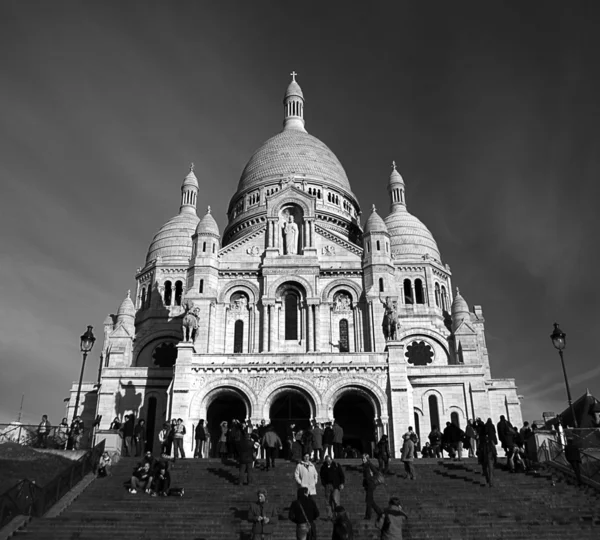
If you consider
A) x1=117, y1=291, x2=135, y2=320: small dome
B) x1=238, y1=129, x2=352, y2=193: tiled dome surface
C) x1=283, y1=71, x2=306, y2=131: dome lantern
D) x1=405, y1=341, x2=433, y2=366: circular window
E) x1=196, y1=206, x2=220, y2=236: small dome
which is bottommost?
x1=405, y1=341, x2=433, y2=366: circular window

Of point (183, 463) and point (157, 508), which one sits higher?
point (183, 463)

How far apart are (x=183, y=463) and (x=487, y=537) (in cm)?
1253

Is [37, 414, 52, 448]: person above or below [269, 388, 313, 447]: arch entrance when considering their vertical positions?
below

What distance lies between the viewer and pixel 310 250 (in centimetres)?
4344

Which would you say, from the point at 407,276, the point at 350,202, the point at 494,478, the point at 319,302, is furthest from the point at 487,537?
the point at 350,202

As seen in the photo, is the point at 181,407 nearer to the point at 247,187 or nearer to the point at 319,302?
the point at 319,302

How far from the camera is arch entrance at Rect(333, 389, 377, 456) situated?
128 ft

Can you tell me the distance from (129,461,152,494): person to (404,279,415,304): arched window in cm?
3213

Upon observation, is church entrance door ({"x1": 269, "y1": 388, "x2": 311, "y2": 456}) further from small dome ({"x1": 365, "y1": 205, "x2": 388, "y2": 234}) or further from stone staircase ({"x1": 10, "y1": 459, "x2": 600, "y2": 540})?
small dome ({"x1": 365, "y1": 205, "x2": 388, "y2": 234})

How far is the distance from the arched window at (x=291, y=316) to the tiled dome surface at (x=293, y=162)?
18.8 meters

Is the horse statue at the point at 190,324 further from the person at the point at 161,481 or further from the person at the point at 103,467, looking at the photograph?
the person at the point at 161,481

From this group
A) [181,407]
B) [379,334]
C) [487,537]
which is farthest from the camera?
[379,334]

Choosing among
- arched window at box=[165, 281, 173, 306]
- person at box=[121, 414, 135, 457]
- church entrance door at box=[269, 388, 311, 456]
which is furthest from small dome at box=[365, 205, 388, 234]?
person at box=[121, 414, 135, 457]

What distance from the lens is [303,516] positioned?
1401 centimetres
